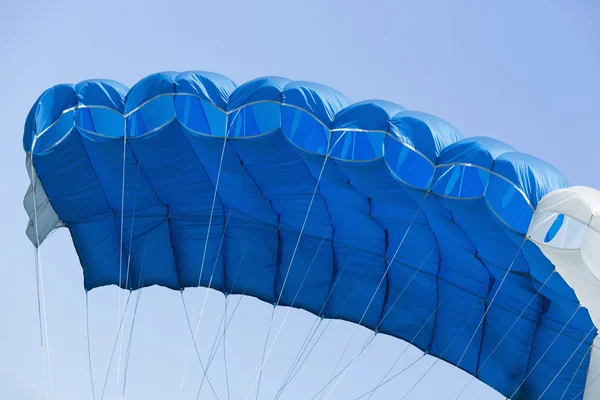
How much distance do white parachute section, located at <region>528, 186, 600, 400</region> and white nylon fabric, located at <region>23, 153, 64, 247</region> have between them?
7284 millimetres

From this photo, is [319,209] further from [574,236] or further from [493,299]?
[574,236]

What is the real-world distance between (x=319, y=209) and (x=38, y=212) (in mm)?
4203

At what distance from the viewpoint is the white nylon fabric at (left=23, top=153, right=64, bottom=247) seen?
15344 mm

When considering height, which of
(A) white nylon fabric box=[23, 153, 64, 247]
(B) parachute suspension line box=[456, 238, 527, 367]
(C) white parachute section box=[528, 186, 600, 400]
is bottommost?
(A) white nylon fabric box=[23, 153, 64, 247]

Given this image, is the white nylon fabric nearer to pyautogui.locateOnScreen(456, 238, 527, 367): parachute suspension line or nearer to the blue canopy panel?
the blue canopy panel

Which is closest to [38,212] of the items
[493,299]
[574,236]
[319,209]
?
[319,209]

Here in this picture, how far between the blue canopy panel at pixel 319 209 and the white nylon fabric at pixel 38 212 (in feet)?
0.46

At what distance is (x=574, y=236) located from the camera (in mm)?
12031

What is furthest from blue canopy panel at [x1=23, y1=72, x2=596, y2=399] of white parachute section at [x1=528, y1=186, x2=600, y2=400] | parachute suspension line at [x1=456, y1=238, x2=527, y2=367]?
white parachute section at [x1=528, y1=186, x2=600, y2=400]

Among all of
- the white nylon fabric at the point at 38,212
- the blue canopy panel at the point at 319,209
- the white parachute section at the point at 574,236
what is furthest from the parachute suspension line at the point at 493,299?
the white nylon fabric at the point at 38,212

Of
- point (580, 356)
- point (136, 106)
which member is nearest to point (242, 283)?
point (136, 106)

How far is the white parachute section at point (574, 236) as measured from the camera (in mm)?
11469

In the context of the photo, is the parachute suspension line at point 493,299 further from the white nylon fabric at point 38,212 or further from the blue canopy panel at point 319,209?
the white nylon fabric at point 38,212

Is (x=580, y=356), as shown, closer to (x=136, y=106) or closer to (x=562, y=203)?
(x=562, y=203)
